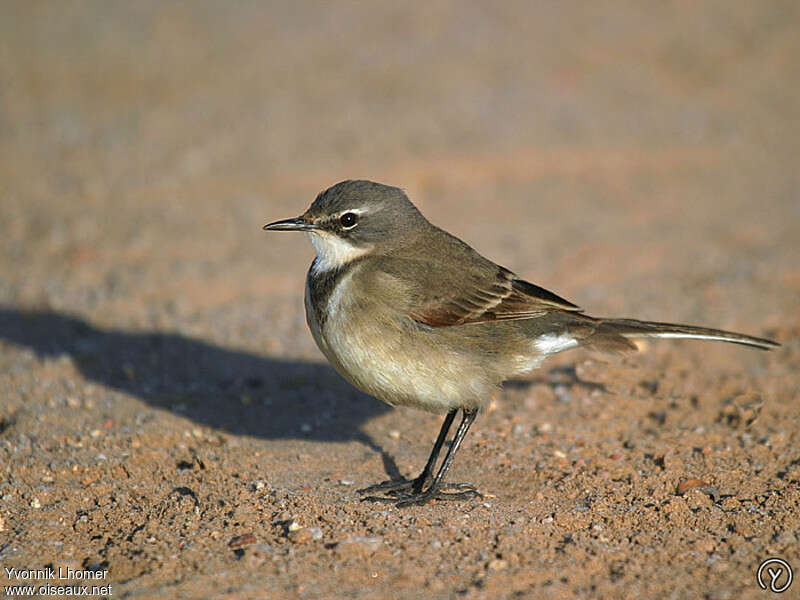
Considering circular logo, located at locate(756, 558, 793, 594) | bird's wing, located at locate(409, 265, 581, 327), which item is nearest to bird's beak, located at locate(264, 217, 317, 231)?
bird's wing, located at locate(409, 265, 581, 327)

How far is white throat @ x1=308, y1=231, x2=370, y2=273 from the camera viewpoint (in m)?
6.61

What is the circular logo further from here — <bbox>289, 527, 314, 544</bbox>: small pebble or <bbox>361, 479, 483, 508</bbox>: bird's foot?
<bbox>289, 527, 314, 544</bbox>: small pebble

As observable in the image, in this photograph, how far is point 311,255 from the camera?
1184 centimetres

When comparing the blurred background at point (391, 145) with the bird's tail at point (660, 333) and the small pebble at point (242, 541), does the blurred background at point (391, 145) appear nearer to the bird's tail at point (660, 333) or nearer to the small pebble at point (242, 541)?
the bird's tail at point (660, 333)

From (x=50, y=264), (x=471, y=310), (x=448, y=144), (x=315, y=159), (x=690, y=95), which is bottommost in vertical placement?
(x=50, y=264)

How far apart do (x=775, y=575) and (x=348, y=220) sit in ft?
11.8

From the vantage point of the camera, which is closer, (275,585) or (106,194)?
(275,585)

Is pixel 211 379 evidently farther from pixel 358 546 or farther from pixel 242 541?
pixel 358 546

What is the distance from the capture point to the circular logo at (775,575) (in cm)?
505

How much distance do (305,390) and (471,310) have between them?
102 inches

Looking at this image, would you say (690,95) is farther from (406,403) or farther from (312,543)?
(312,543)

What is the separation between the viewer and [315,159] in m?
13.6

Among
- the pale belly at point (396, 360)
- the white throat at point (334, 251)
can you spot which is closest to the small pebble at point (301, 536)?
the pale belly at point (396, 360)

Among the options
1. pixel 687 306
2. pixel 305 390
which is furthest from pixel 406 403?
pixel 687 306
